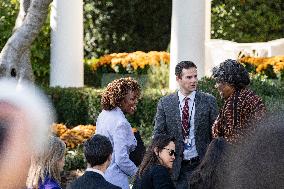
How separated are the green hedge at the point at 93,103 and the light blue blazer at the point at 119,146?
5726 millimetres

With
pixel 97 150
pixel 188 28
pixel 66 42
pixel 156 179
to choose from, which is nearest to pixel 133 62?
pixel 66 42

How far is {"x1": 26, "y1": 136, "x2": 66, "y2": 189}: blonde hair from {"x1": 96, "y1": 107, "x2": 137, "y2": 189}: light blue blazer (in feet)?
4.15

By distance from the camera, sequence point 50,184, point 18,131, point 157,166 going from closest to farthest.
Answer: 1. point 18,131
2. point 50,184
3. point 157,166

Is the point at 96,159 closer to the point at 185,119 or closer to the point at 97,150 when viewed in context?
the point at 97,150

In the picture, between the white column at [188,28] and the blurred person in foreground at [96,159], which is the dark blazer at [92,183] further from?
the white column at [188,28]

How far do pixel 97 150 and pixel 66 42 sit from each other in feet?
33.8

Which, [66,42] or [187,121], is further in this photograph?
[66,42]

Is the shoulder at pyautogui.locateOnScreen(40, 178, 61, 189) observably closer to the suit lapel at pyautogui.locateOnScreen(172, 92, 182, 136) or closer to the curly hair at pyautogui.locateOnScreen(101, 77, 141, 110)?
the curly hair at pyautogui.locateOnScreen(101, 77, 141, 110)

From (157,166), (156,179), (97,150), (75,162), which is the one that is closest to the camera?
(97,150)

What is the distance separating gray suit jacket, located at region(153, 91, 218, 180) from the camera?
19.8 feet

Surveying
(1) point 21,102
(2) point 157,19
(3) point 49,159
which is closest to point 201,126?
(3) point 49,159

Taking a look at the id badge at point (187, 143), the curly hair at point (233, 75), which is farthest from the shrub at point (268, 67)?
the curly hair at point (233, 75)

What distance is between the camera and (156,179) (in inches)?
183

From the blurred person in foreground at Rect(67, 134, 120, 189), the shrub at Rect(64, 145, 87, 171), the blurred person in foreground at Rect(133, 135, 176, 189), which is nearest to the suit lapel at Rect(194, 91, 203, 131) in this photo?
the blurred person in foreground at Rect(133, 135, 176, 189)
